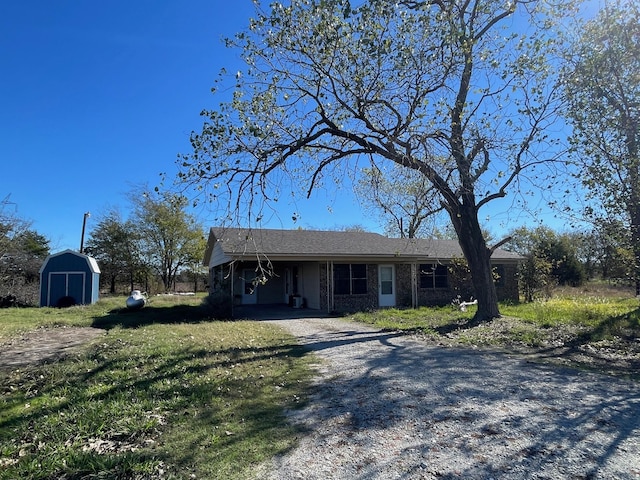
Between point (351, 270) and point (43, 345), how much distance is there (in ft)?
37.1

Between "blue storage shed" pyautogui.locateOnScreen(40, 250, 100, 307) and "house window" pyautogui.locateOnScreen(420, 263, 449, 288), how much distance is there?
16091 mm

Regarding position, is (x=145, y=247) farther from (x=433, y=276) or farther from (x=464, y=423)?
(x=464, y=423)

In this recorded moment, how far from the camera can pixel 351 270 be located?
17.5 m

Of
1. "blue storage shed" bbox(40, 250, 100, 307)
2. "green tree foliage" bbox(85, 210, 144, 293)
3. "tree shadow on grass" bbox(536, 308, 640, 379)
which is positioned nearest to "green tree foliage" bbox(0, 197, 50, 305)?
"blue storage shed" bbox(40, 250, 100, 307)

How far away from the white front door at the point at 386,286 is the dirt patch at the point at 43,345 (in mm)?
10834

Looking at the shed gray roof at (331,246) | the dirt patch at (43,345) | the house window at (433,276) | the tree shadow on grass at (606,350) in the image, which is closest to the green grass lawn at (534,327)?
the tree shadow on grass at (606,350)

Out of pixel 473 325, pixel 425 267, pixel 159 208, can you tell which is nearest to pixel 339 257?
pixel 425 267

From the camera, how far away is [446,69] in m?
8.48

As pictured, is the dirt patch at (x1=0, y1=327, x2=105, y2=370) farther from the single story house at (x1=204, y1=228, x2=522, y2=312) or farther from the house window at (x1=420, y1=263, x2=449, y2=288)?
the house window at (x1=420, y1=263, x2=449, y2=288)

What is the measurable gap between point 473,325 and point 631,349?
Answer: 3505 millimetres

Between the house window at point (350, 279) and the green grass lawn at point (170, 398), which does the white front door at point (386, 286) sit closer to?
the house window at point (350, 279)

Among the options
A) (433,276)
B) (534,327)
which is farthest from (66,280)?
(534,327)

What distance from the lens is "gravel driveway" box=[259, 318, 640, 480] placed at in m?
3.23

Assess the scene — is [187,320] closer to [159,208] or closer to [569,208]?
[569,208]
